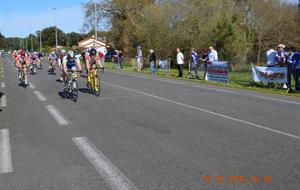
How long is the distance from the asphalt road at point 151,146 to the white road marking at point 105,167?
0.04ft

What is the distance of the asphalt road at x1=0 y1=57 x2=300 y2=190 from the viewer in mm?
5910

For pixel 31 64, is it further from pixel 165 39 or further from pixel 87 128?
pixel 87 128

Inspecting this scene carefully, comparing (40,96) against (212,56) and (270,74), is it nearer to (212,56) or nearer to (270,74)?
(270,74)

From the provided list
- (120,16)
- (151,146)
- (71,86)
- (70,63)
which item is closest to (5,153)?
(151,146)

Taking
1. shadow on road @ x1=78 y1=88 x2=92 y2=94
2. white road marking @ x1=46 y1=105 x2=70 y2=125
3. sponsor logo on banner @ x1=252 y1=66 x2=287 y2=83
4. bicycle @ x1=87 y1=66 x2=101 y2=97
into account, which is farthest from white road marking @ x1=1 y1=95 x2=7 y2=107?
sponsor logo on banner @ x1=252 y1=66 x2=287 y2=83

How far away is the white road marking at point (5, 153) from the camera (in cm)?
669

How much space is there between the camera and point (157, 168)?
21.1 feet

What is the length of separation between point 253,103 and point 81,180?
29.9 ft

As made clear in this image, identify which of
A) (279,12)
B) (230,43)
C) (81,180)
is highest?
(279,12)

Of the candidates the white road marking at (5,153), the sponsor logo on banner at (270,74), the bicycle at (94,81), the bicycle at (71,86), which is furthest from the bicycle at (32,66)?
the white road marking at (5,153)

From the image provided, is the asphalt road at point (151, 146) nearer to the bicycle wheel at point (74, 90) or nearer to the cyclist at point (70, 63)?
the bicycle wheel at point (74, 90)

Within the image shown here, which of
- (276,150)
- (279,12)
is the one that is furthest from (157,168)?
(279,12)

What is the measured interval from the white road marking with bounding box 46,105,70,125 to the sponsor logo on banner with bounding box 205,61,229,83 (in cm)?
1193

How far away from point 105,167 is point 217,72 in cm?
1850
